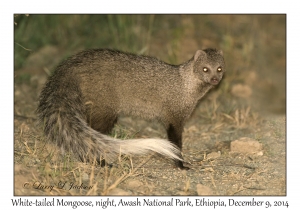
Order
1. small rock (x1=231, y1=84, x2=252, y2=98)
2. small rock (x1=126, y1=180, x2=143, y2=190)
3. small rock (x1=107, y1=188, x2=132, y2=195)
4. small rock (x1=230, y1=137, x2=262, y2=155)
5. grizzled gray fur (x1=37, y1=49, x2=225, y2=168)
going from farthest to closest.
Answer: small rock (x1=231, y1=84, x2=252, y2=98), small rock (x1=230, y1=137, x2=262, y2=155), grizzled gray fur (x1=37, y1=49, x2=225, y2=168), small rock (x1=126, y1=180, x2=143, y2=190), small rock (x1=107, y1=188, x2=132, y2=195)

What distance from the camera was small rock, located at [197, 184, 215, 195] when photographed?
5254mm

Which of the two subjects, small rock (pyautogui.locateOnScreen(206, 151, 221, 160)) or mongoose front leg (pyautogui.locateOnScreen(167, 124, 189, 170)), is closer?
small rock (pyautogui.locateOnScreen(206, 151, 221, 160))

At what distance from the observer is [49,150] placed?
6.09 metres

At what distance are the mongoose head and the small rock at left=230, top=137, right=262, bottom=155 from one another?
927mm

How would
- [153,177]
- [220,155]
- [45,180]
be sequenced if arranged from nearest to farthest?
[45,180] < [153,177] < [220,155]

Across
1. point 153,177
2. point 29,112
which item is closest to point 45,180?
point 153,177

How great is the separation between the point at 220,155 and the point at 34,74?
184 inches

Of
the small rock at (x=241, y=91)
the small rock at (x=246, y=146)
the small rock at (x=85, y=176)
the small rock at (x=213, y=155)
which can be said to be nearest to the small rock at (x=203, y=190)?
the small rock at (x=213, y=155)

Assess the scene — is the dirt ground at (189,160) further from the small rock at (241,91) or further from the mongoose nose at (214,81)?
the mongoose nose at (214,81)

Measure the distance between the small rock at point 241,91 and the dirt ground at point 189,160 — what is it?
0.08 ft

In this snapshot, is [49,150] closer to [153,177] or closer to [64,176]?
[64,176]

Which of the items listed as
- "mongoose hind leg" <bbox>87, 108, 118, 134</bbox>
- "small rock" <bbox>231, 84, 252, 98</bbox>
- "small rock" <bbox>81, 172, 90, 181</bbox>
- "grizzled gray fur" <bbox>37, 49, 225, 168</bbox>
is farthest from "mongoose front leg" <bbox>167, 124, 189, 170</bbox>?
"small rock" <bbox>231, 84, 252, 98</bbox>

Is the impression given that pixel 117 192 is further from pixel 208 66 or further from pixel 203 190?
pixel 208 66

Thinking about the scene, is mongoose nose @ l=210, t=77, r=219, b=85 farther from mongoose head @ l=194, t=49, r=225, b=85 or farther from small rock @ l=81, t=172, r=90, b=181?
small rock @ l=81, t=172, r=90, b=181
